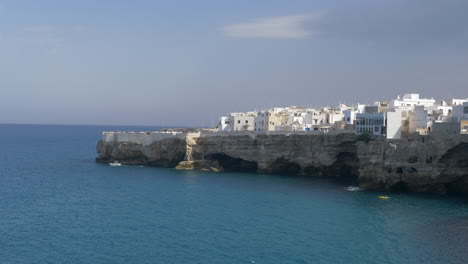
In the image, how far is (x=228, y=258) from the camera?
99.9 ft

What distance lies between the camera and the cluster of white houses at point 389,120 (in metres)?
57.3

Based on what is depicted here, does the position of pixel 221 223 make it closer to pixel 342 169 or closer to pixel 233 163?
pixel 342 169

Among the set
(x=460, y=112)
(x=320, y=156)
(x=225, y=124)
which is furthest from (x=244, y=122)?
(x=460, y=112)

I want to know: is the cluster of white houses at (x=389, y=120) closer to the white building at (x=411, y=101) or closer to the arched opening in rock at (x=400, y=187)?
the white building at (x=411, y=101)

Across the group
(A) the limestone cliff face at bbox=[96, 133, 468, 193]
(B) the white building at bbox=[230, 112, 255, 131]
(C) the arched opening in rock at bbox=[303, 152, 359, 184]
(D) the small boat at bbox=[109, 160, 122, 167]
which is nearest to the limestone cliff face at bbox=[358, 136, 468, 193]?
(A) the limestone cliff face at bbox=[96, 133, 468, 193]

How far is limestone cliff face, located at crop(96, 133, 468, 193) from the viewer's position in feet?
172

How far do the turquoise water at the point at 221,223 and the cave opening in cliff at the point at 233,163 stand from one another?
16088mm

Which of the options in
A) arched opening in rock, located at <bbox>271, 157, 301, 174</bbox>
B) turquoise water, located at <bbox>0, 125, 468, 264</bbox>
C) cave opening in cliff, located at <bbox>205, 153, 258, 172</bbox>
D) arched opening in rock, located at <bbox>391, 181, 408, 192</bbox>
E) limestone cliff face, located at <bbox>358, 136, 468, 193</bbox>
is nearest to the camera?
turquoise water, located at <bbox>0, 125, 468, 264</bbox>

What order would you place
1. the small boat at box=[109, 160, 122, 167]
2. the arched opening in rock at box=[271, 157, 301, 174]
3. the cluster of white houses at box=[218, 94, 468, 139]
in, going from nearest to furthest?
the cluster of white houses at box=[218, 94, 468, 139], the arched opening in rock at box=[271, 157, 301, 174], the small boat at box=[109, 160, 122, 167]

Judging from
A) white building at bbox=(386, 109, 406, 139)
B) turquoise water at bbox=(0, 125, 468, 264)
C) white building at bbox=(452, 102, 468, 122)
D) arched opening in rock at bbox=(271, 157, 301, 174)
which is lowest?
turquoise water at bbox=(0, 125, 468, 264)

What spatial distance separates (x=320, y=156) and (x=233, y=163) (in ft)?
51.8

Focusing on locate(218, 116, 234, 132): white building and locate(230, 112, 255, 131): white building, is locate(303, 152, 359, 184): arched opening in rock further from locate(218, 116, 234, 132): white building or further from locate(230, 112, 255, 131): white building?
locate(218, 116, 234, 132): white building

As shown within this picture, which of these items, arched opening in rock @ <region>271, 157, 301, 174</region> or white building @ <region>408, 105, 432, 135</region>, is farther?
arched opening in rock @ <region>271, 157, 301, 174</region>

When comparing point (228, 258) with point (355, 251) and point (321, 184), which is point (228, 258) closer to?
point (355, 251)
